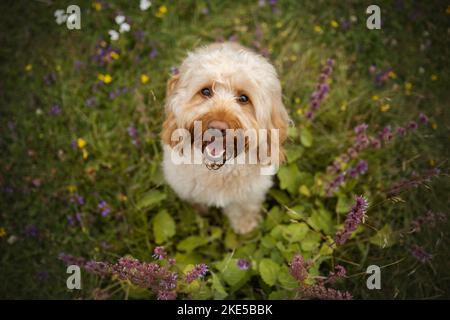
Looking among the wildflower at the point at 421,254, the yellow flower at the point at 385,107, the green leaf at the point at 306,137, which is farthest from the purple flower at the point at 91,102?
the wildflower at the point at 421,254

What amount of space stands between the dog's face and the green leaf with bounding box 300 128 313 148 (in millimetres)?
945

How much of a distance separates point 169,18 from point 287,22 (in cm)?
141

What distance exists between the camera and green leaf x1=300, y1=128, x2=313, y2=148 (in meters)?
3.75

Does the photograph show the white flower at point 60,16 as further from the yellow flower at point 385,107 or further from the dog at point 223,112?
the yellow flower at point 385,107

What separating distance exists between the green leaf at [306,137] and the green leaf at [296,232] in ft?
2.80

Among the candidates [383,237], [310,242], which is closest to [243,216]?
[310,242]

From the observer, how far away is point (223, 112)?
2.59 meters

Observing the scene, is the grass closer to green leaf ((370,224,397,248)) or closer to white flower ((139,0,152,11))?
green leaf ((370,224,397,248))

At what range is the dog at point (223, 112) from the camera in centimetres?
267

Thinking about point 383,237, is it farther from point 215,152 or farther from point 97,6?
point 97,6

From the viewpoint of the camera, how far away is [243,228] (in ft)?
11.9

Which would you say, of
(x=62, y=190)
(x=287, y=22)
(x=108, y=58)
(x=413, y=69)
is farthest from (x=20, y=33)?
(x=413, y=69)

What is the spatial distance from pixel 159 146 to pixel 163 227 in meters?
0.88
